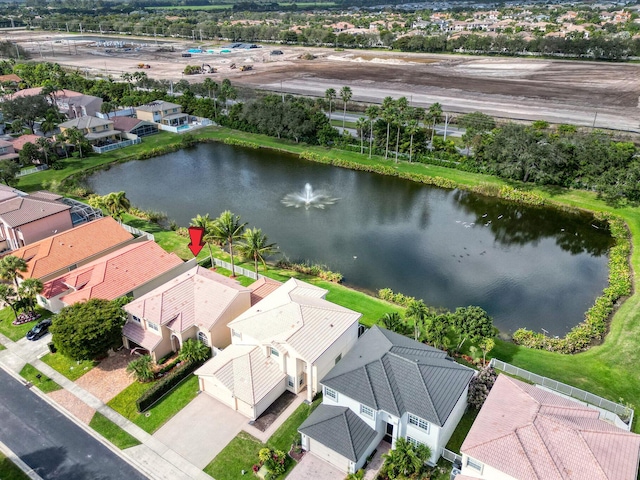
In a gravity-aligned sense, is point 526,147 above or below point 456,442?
above

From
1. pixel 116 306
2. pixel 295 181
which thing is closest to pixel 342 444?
pixel 116 306

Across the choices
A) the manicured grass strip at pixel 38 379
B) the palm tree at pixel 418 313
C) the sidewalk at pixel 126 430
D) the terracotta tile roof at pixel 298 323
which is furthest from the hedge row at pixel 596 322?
the manicured grass strip at pixel 38 379

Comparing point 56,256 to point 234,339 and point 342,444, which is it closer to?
point 234,339

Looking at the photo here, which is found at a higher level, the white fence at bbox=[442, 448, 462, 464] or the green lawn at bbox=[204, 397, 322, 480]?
the white fence at bbox=[442, 448, 462, 464]

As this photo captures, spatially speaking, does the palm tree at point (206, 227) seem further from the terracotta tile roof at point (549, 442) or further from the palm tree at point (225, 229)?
the terracotta tile roof at point (549, 442)

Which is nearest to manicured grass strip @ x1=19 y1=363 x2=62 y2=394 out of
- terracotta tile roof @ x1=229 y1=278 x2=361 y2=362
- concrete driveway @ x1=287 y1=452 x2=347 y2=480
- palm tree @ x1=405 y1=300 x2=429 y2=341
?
terracotta tile roof @ x1=229 y1=278 x2=361 y2=362

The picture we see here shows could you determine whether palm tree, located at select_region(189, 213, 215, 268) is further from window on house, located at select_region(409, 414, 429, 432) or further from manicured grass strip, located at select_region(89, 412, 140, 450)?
window on house, located at select_region(409, 414, 429, 432)

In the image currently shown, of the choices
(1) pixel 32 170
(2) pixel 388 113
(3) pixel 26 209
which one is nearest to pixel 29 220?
(3) pixel 26 209
